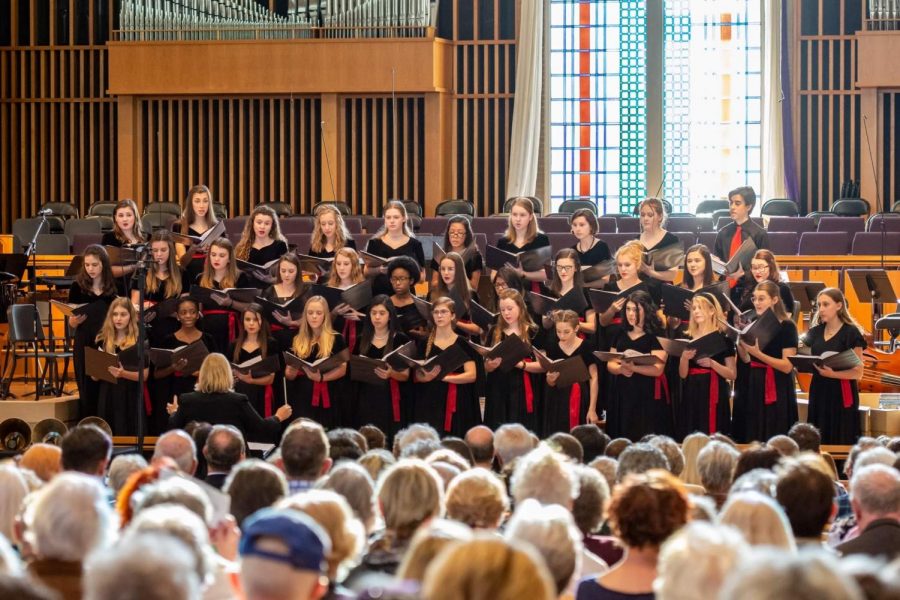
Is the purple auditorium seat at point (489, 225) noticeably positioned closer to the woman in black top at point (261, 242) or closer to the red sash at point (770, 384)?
the woman in black top at point (261, 242)

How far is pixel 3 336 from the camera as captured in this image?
8.78 m

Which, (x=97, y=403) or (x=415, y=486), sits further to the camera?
(x=97, y=403)

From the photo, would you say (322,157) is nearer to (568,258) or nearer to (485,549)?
(568,258)

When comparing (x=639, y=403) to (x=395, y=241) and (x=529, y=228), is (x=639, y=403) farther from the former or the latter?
(x=395, y=241)

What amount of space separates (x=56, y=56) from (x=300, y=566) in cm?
1215

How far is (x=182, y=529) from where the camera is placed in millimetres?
2113

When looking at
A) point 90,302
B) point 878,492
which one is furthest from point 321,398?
point 878,492

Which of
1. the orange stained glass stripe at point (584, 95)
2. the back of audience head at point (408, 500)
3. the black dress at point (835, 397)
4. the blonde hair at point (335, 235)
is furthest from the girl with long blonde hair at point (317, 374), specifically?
the orange stained glass stripe at point (584, 95)

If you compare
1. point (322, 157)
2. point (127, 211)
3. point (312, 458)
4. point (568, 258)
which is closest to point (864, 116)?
point (322, 157)

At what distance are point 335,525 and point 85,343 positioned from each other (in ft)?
15.6

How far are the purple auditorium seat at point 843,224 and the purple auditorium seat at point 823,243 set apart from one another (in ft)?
1.22

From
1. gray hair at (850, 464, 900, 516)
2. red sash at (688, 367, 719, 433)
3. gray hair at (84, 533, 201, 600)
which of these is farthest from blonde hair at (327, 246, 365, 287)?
gray hair at (84, 533, 201, 600)

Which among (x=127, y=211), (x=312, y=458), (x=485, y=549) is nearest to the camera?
(x=485, y=549)

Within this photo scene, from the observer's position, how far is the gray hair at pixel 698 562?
197 cm
